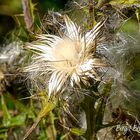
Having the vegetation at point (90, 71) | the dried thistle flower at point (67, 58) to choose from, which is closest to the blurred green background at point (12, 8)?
the vegetation at point (90, 71)

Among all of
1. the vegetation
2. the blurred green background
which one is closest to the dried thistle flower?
the vegetation

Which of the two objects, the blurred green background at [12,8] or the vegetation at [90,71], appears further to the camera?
the blurred green background at [12,8]

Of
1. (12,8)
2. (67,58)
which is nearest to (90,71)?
(67,58)

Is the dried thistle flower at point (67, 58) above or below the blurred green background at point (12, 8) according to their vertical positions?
below

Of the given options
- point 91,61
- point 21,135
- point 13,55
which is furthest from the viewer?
point 13,55

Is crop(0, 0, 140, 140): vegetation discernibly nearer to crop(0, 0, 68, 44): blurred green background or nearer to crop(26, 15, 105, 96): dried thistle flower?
crop(26, 15, 105, 96): dried thistle flower

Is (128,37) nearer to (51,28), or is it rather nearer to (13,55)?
(51,28)

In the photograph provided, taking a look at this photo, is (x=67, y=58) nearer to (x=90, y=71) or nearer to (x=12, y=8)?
(x=90, y=71)

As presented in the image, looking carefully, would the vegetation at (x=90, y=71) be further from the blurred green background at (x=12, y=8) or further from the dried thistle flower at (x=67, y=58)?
the blurred green background at (x=12, y=8)

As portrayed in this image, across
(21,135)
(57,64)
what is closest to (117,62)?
(57,64)

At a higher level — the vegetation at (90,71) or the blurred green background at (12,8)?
the blurred green background at (12,8)
